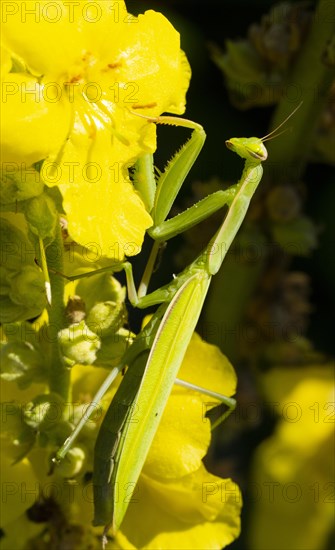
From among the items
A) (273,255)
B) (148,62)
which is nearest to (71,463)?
(148,62)

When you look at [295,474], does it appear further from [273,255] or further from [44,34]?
[44,34]

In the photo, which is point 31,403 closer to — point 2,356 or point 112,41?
point 2,356

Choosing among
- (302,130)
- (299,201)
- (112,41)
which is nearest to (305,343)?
(299,201)

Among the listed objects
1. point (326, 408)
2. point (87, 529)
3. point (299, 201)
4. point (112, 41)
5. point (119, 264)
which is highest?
point (112, 41)

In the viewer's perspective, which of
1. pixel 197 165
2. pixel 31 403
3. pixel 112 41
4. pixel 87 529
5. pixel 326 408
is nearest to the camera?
pixel 112 41

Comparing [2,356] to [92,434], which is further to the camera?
[92,434]

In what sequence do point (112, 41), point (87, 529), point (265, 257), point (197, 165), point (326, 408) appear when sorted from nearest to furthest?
point (112, 41) → point (87, 529) → point (265, 257) → point (326, 408) → point (197, 165)

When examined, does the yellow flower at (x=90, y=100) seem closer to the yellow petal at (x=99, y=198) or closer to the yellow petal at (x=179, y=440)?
the yellow petal at (x=99, y=198)

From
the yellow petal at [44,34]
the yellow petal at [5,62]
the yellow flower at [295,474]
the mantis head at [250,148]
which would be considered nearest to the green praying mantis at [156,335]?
the mantis head at [250,148]
